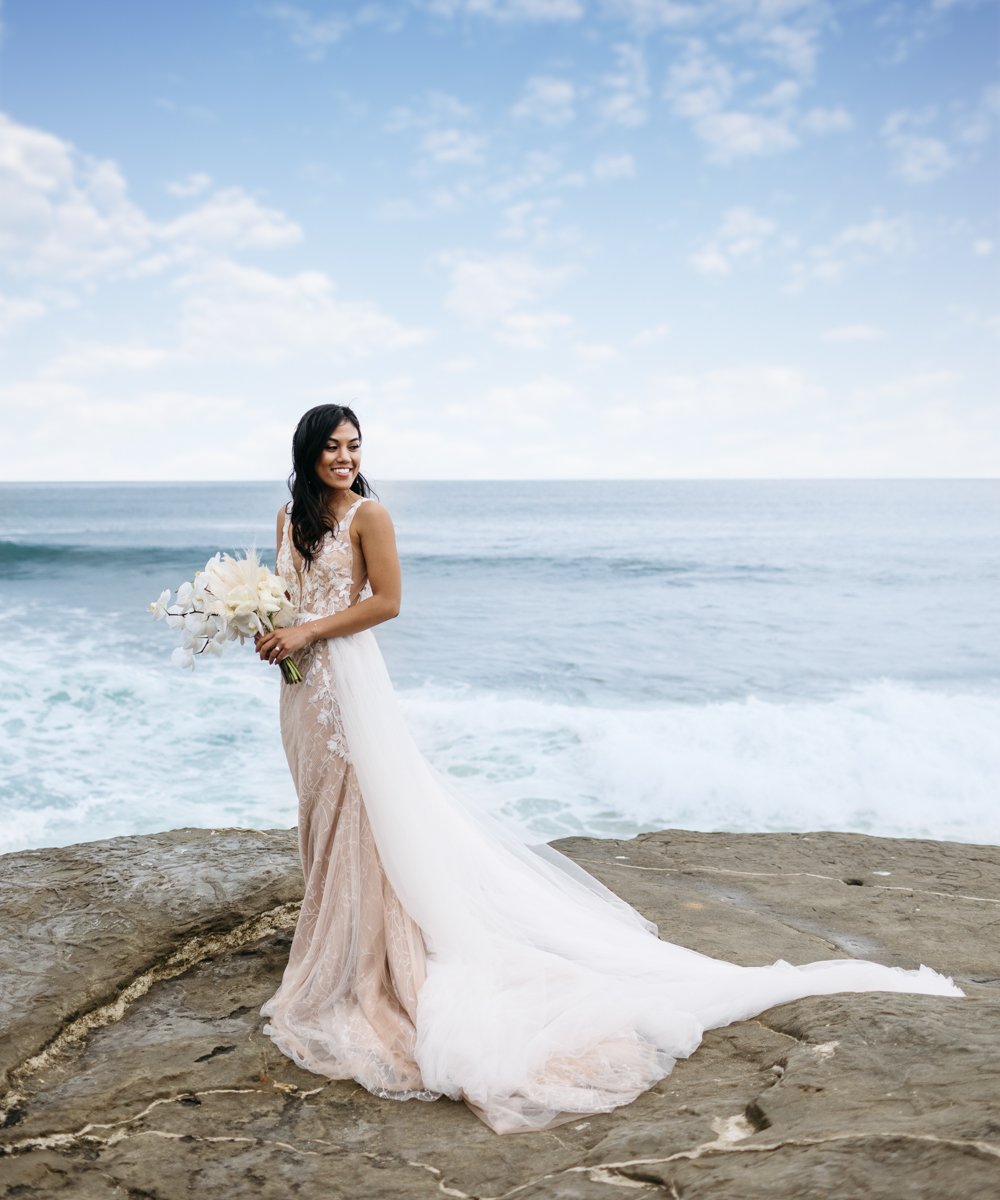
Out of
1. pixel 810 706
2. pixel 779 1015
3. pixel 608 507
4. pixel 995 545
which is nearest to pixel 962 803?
pixel 810 706

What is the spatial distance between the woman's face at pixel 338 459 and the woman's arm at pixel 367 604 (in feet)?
0.45

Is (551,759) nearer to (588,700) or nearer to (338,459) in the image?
(588,700)

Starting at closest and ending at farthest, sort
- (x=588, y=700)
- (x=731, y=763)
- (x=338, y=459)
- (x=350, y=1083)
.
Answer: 1. (x=350, y=1083)
2. (x=338, y=459)
3. (x=731, y=763)
4. (x=588, y=700)

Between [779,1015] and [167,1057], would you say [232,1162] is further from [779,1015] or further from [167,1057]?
[779,1015]

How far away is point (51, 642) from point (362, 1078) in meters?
15.0

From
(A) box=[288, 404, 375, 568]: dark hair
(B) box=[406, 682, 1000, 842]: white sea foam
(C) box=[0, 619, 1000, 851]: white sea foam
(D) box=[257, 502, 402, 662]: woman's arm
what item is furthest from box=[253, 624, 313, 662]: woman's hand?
(B) box=[406, 682, 1000, 842]: white sea foam

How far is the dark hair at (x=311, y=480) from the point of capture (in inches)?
135

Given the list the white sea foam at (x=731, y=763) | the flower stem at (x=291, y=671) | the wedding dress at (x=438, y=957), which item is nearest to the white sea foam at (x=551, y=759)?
the white sea foam at (x=731, y=763)

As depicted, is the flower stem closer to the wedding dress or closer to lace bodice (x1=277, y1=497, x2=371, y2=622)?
the wedding dress

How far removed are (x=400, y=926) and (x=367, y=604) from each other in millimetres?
1150

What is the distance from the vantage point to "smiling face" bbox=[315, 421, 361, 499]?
3.43m

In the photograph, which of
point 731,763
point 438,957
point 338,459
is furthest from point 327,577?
point 731,763

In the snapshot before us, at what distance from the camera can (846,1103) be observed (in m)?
2.21

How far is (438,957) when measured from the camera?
3307 mm
